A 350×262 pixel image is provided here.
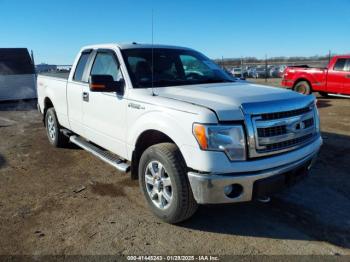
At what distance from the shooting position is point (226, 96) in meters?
3.39

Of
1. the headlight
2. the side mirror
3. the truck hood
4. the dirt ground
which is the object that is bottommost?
the dirt ground

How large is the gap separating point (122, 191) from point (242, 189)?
1.97 m

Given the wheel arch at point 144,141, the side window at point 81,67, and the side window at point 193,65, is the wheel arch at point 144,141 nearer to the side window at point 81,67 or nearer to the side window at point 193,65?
the side window at point 193,65

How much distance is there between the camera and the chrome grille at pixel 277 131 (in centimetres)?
306

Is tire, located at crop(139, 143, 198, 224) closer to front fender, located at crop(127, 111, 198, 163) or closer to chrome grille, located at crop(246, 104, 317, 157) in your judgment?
front fender, located at crop(127, 111, 198, 163)

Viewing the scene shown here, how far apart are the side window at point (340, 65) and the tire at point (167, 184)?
11801 millimetres

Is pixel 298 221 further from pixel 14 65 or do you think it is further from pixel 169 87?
pixel 14 65

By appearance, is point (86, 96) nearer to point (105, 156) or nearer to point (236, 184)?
point (105, 156)

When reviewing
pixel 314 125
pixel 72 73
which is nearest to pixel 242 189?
pixel 314 125

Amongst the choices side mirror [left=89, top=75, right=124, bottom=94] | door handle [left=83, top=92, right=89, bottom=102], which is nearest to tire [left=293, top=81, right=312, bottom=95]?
door handle [left=83, top=92, right=89, bottom=102]

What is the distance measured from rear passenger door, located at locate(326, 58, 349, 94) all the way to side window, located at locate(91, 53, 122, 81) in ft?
36.0

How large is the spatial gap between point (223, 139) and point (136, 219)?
4.73ft

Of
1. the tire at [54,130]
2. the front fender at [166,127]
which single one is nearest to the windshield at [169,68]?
the front fender at [166,127]

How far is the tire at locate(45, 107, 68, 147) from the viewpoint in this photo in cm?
639
